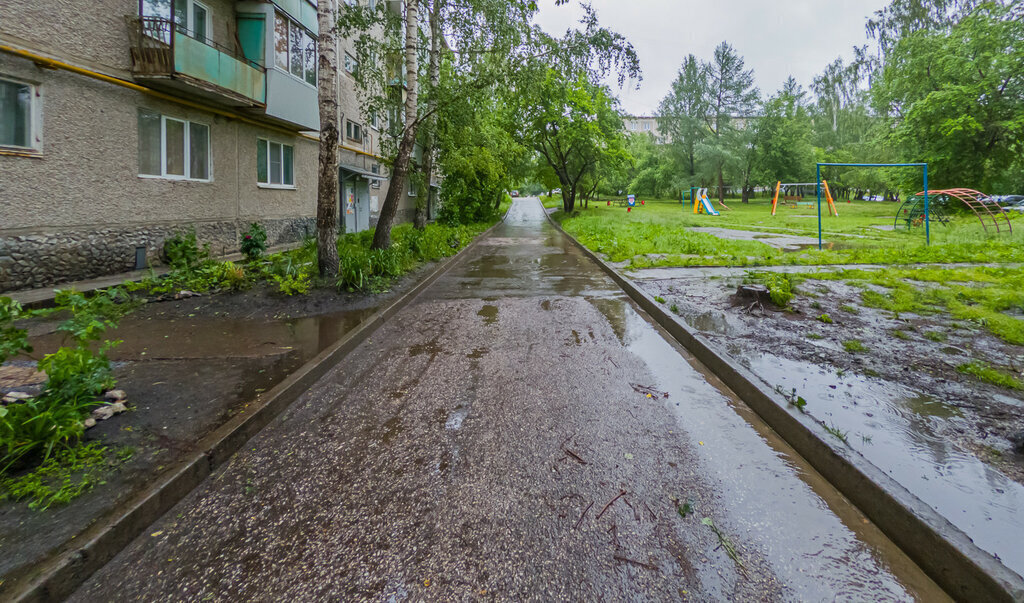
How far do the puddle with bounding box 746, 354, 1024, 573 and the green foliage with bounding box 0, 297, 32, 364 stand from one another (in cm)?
509

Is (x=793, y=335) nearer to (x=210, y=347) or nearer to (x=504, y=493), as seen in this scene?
(x=504, y=493)

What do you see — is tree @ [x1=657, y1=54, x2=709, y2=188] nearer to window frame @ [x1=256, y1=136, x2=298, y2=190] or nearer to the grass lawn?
the grass lawn

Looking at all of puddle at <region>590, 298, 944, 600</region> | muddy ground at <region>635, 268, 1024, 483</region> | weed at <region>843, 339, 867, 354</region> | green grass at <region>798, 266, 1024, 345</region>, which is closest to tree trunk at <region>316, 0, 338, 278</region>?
muddy ground at <region>635, 268, 1024, 483</region>

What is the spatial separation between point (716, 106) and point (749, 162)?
7.13 m

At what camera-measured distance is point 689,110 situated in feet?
169

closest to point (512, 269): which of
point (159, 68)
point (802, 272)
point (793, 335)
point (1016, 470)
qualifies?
point (802, 272)

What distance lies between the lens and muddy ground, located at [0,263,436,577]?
8.03ft

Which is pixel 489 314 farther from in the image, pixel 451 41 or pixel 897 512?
pixel 451 41

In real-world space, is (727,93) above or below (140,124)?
above

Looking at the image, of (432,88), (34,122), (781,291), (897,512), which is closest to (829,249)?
(781,291)

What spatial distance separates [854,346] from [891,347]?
392mm

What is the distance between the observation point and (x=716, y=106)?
51531 millimetres

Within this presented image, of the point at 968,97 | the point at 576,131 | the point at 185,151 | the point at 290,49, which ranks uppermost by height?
the point at 968,97

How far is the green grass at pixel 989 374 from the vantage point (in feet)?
13.2
